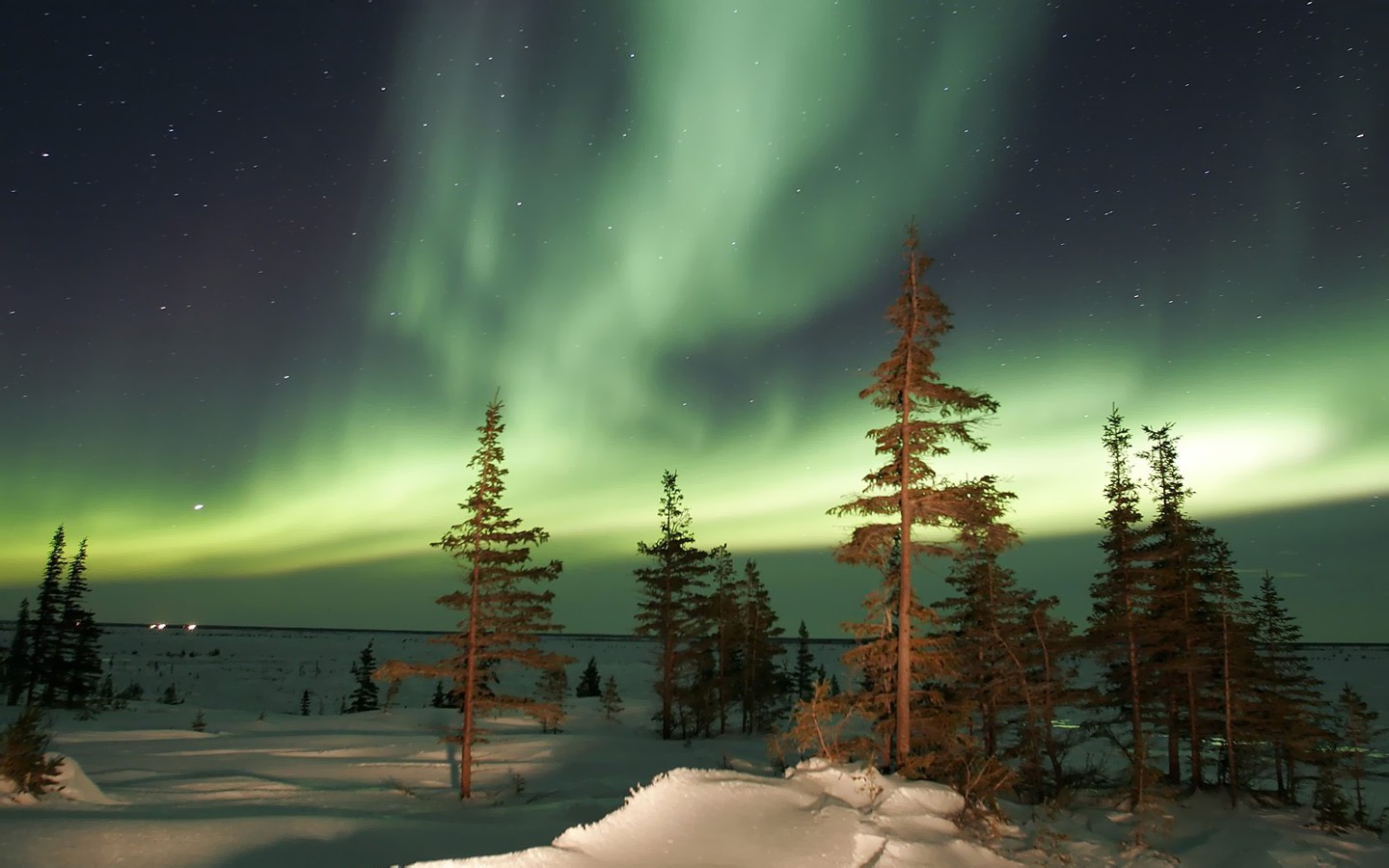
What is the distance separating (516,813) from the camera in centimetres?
1852

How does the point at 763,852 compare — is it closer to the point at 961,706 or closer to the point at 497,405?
the point at 961,706

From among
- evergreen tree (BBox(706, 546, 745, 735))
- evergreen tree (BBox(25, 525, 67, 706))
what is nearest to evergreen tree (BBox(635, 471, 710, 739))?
evergreen tree (BBox(706, 546, 745, 735))

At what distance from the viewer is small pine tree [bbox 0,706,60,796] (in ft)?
43.5

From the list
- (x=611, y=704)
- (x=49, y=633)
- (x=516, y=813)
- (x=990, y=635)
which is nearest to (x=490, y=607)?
(x=516, y=813)

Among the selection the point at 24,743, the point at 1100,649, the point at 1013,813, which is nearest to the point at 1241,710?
the point at 1100,649

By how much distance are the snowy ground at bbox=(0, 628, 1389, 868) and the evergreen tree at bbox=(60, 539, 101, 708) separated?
18342 millimetres

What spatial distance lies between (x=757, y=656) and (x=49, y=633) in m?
52.6

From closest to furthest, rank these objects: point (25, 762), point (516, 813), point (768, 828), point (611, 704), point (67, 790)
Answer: point (768, 828) < point (25, 762) < point (67, 790) < point (516, 813) < point (611, 704)

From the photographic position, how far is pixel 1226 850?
19.5 meters

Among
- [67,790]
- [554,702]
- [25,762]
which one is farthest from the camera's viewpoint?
[554,702]

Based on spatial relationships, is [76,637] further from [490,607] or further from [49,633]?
[490,607]

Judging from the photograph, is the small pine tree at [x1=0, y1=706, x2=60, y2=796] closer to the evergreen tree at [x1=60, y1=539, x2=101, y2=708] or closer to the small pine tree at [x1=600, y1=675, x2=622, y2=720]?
the small pine tree at [x1=600, y1=675, x2=622, y2=720]

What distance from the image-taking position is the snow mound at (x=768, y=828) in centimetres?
918

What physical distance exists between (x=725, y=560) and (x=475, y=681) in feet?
89.8
